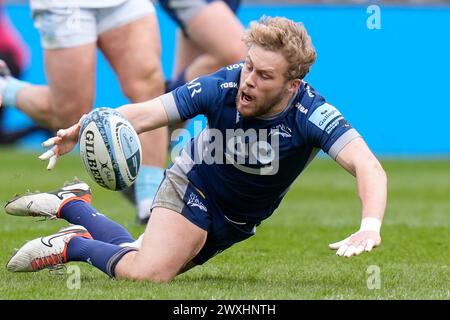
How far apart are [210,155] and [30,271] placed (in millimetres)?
1087

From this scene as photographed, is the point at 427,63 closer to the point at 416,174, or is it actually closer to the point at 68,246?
the point at 416,174

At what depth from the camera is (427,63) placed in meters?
15.3

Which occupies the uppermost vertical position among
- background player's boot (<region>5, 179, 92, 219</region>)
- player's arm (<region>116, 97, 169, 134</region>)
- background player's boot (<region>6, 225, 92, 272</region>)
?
player's arm (<region>116, 97, 169, 134</region>)

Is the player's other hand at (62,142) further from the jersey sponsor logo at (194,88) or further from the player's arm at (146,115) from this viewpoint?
the jersey sponsor logo at (194,88)

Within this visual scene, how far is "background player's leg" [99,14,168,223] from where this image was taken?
762 cm

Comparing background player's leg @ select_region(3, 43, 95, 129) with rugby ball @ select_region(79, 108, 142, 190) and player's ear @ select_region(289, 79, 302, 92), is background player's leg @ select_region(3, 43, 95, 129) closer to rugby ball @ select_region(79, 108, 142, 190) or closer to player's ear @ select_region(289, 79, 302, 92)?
rugby ball @ select_region(79, 108, 142, 190)

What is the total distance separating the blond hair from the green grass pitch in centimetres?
105

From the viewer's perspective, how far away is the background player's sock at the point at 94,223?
19.3 ft

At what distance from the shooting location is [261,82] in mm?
5219

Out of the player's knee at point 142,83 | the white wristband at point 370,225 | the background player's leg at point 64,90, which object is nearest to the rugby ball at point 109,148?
the white wristband at point 370,225

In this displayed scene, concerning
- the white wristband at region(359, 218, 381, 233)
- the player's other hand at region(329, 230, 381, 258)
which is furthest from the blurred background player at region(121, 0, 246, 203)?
the player's other hand at region(329, 230, 381, 258)

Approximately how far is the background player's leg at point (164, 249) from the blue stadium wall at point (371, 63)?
9603mm

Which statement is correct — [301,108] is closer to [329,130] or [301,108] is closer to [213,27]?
[329,130]
